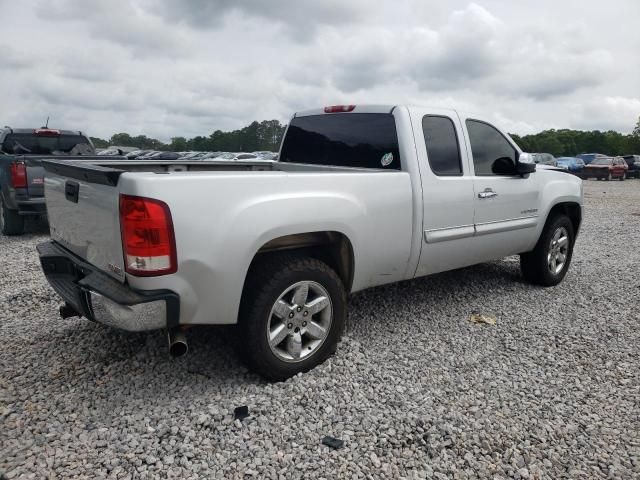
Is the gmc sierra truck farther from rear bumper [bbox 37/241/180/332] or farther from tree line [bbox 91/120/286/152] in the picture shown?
tree line [bbox 91/120/286/152]

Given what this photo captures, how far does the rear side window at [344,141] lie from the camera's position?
379cm

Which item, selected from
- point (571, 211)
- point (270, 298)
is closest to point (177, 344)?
point (270, 298)

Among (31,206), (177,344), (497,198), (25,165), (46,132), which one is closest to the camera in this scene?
(177,344)

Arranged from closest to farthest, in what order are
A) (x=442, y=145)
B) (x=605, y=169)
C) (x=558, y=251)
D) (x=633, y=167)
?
1. (x=442, y=145)
2. (x=558, y=251)
3. (x=605, y=169)
4. (x=633, y=167)

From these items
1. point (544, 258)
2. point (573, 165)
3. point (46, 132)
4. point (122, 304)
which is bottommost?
point (544, 258)

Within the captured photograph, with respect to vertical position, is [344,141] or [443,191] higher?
[344,141]

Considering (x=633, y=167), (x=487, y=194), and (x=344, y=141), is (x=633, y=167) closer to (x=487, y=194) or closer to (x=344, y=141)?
(x=487, y=194)

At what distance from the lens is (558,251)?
5406mm

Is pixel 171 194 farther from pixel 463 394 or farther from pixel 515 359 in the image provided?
pixel 515 359

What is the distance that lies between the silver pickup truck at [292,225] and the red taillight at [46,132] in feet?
19.3

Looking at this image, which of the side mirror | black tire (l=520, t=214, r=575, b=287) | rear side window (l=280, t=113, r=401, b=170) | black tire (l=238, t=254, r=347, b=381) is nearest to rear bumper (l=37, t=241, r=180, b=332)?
black tire (l=238, t=254, r=347, b=381)

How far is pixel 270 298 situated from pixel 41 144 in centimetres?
791

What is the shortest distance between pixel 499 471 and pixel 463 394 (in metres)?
0.69

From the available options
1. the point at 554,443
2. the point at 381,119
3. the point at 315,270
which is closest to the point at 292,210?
the point at 315,270
